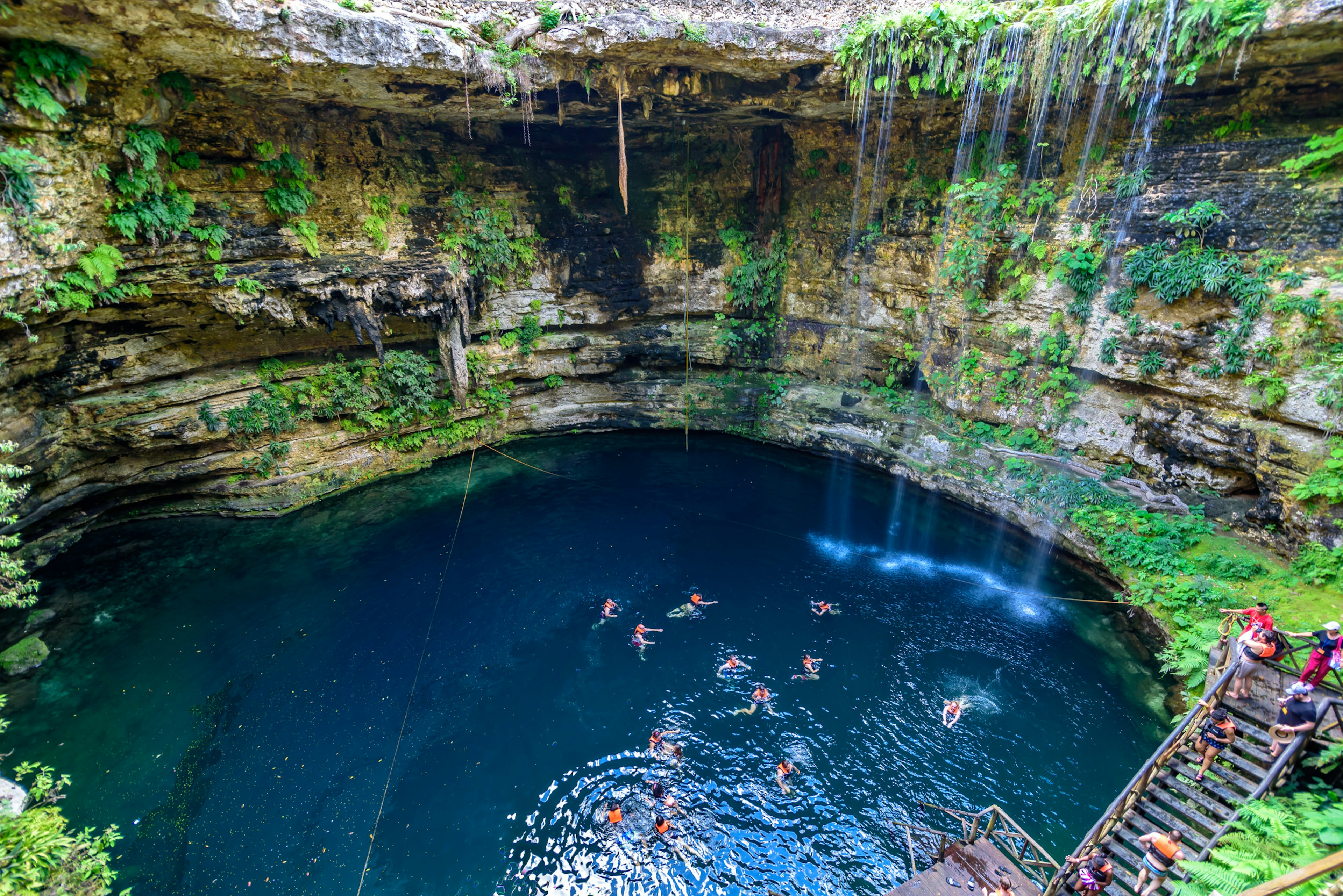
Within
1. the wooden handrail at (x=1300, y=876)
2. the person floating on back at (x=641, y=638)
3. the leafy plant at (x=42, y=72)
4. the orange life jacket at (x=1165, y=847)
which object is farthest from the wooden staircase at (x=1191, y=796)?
the leafy plant at (x=42, y=72)

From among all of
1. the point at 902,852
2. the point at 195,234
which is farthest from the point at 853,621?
the point at 195,234

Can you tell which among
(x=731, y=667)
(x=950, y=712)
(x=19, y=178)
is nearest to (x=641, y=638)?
(x=731, y=667)

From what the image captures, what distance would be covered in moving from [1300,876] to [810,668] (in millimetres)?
7316

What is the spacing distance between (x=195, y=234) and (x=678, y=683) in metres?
14.1

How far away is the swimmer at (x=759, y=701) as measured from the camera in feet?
35.9

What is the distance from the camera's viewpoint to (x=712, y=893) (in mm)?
Result: 8328

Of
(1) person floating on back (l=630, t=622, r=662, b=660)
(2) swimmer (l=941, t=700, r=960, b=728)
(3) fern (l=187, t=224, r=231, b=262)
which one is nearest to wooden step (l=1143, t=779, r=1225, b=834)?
(2) swimmer (l=941, t=700, r=960, b=728)

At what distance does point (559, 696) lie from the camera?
11.4 meters

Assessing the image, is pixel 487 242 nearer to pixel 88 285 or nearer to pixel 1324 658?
pixel 88 285

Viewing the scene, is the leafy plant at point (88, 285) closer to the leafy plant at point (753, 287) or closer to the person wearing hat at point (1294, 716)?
the leafy plant at point (753, 287)

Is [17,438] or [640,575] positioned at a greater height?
[17,438]

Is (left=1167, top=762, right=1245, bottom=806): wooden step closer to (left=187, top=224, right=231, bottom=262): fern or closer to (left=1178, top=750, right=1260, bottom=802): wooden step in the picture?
(left=1178, top=750, right=1260, bottom=802): wooden step

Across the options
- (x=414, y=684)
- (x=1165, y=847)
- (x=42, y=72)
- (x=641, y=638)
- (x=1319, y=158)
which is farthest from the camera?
(x=641, y=638)

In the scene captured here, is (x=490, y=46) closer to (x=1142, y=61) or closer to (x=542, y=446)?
(x=542, y=446)
